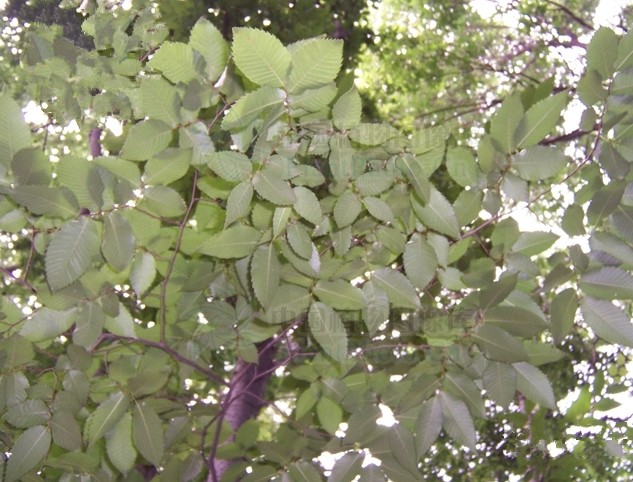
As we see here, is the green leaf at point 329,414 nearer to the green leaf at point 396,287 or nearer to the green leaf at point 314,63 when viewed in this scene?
the green leaf at point 396,287

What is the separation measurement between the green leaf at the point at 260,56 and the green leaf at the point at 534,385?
2.46ft

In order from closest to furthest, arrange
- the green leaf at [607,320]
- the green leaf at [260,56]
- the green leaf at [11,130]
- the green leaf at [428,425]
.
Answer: the green leaf at [260,56]
the green leaf at [11,130]
the green leaf at [607,320]
the green leaf at [428,425]

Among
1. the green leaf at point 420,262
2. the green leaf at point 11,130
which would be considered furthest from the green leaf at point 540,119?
the green leaf at point 11,130

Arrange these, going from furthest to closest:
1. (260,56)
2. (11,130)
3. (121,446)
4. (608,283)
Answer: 1. (121,446)
2. (608,283)
3. (11,130)
4. (260,56)

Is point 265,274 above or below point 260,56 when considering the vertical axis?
below

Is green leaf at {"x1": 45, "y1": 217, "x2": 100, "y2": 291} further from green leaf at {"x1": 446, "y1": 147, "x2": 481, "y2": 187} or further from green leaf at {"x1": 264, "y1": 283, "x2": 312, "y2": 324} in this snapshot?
green leaf at {"x1": 446, "y1": 147, "x2": 481, "y2": 187}

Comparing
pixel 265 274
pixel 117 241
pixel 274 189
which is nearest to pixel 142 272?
pixel 117 241

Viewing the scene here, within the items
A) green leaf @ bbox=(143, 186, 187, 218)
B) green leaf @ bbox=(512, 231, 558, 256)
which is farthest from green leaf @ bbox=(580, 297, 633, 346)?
green leaf @ bbox=(143, 186, 187, 218)

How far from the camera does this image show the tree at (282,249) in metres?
1.15

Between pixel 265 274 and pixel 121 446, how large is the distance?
48 centimetres

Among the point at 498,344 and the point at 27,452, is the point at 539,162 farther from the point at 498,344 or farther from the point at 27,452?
the point at 27,452

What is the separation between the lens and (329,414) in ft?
5.06

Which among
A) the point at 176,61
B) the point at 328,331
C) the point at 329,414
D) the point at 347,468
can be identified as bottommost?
the point at 347,468

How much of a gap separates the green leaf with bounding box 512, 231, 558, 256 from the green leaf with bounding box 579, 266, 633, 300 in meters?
0.12
